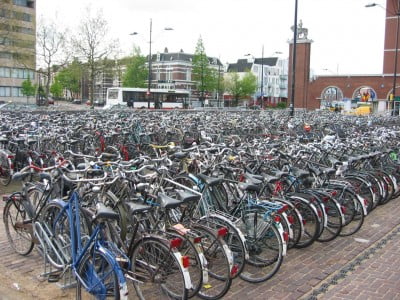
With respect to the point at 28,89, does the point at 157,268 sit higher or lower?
lower

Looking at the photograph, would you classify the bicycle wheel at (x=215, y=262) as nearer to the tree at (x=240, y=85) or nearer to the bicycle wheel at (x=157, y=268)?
the bicycle wheel at (x=157, y=268)

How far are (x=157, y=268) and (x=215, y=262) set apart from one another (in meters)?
0.71

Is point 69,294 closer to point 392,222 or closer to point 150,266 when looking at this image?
point 150,266

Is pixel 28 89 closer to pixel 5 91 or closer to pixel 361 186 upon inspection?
pixel 5 91

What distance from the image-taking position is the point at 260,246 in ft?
14.4

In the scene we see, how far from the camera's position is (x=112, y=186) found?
4418mm

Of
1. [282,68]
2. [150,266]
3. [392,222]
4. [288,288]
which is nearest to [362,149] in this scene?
[392,222]

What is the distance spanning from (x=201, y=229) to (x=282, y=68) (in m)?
108

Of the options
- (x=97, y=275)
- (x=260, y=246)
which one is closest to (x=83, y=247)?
(x=97, y=275)

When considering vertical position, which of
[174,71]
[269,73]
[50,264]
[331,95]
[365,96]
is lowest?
[50,264]

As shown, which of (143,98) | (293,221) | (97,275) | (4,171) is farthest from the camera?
(143,98)

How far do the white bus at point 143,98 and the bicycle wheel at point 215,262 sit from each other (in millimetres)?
34331

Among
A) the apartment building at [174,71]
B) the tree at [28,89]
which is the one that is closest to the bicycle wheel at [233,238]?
the tree at [28,89]

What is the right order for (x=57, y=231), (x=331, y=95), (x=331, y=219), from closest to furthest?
1. (x=57, y=231)
2. (x=331, y=219)
3. (x=331, y=95)
